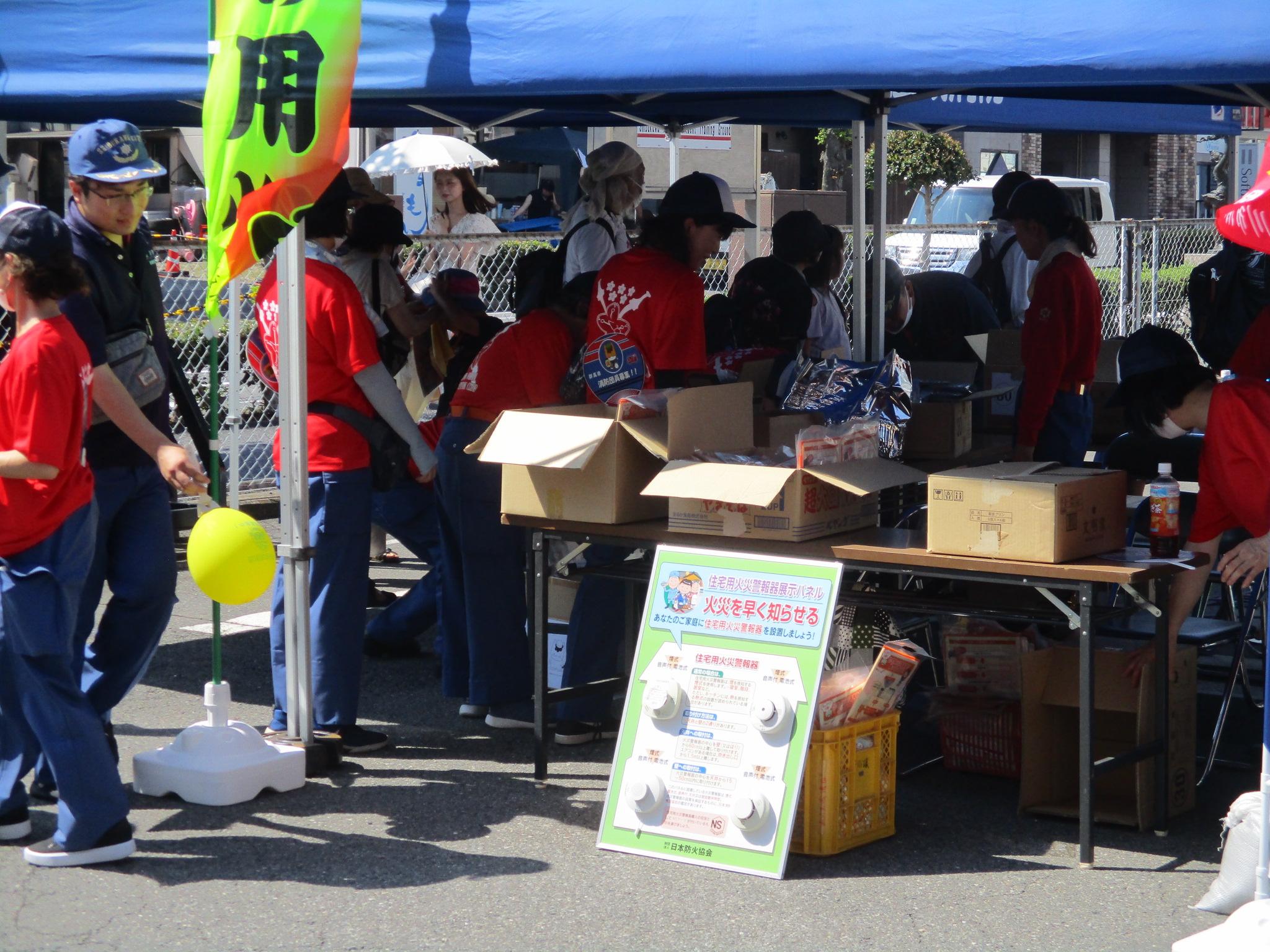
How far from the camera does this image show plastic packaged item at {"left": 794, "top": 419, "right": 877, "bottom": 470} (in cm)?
454

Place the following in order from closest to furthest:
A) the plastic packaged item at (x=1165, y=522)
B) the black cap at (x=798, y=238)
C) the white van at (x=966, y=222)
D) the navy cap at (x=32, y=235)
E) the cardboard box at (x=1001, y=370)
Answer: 1. the navy cap at (x=32, y=235)
2. the plastic packaged item at (x=1165, y=522)
3. the cardboard box at (x=1001, y=370)
4. the black cap at (x=798, y=238)
5. the white van at (x=966, y=222)

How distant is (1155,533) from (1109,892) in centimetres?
98

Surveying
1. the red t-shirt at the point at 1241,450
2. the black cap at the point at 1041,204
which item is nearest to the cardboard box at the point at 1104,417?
the black cap at the point at 1041,204

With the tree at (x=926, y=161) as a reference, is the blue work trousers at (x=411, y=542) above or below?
below

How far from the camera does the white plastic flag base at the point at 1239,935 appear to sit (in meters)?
3.53

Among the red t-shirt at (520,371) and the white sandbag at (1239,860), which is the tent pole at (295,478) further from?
the white sandbag at (1239,860)

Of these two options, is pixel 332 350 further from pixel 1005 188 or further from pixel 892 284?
pixel 1005 188

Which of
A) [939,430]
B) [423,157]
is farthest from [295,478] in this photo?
[423,157]

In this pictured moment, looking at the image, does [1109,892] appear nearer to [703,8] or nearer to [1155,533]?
[1155,533]

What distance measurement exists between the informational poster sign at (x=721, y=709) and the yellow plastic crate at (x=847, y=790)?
0.12 meters

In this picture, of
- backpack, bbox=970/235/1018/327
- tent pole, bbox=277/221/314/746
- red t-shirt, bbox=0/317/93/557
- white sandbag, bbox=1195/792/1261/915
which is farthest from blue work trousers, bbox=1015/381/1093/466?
red t-shirt, bbox=0/317/93/557

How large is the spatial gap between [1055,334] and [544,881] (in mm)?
3392

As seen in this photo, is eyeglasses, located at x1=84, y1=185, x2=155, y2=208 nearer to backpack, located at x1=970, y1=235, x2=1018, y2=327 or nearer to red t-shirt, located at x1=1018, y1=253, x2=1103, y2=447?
red t-shirt, located at x1=1018, y1=253, x2=1103, y2=447

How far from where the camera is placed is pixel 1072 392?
6645 millimetres
